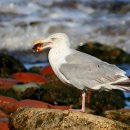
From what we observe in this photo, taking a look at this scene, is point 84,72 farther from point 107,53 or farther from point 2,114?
point 107,53

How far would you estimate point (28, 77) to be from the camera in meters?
13.1

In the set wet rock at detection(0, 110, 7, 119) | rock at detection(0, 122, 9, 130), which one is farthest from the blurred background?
rock at detection(0, 122, 9, 130)

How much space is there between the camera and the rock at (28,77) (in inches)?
508

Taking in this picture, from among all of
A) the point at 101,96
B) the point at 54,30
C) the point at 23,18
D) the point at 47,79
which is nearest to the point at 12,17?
the point at 23,18

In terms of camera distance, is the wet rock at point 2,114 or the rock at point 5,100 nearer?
the wet rock at point 2,114

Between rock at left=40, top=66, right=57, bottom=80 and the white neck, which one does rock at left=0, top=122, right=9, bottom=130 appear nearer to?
the white neck

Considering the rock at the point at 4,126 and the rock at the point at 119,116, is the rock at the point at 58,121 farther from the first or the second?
the rock at the point at 119,116

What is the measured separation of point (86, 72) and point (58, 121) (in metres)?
0.95

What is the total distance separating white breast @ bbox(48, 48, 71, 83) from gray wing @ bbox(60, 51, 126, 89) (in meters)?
0.05

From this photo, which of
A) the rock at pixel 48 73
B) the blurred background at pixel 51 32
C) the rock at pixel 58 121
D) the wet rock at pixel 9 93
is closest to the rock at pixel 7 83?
the blurred background at pixel 51 32

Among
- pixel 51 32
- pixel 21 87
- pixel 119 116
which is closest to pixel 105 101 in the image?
pixel 21 87

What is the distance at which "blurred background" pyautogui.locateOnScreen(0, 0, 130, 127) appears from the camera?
486 inches

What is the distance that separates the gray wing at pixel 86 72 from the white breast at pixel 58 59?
0.05 metres

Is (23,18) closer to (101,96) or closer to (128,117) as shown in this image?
(101,96)
